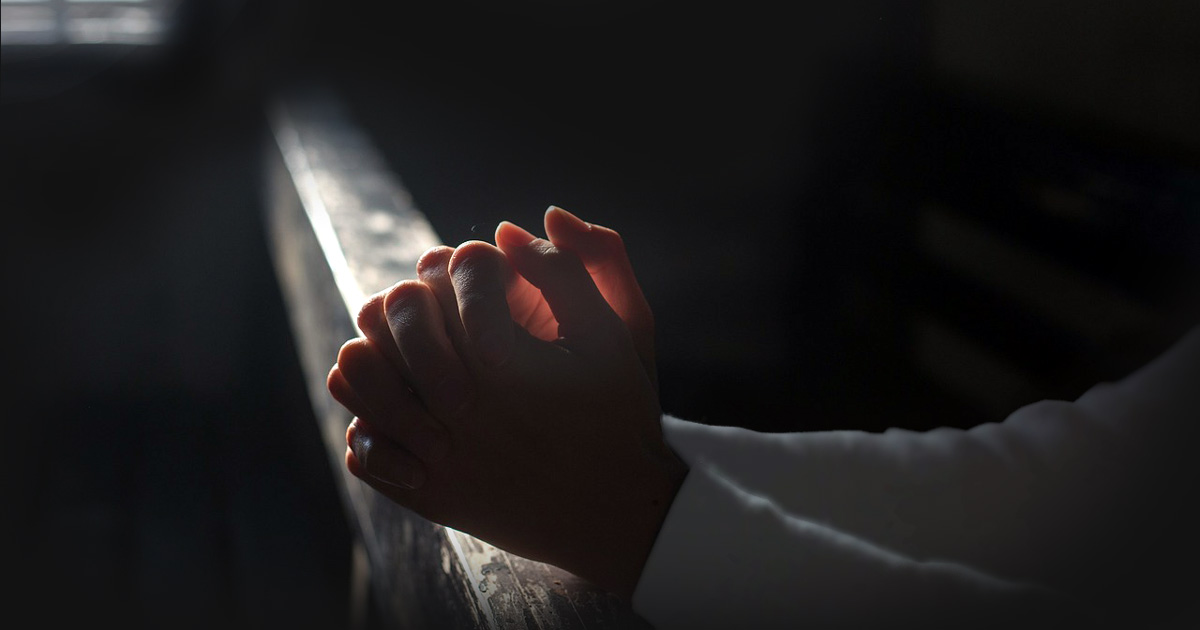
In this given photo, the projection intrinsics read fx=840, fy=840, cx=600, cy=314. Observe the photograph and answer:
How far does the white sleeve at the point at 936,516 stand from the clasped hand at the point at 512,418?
2 cm

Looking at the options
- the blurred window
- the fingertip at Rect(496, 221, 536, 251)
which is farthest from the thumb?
the blurred window

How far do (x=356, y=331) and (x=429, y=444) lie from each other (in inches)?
8.0

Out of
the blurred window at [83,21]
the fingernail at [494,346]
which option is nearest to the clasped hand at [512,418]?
the fingernail at [494,346]

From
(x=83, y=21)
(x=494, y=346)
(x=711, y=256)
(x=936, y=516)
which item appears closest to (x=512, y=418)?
(x=494, y=346)

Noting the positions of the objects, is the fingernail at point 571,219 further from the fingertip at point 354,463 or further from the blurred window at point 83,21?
the blurred window at point 83,21

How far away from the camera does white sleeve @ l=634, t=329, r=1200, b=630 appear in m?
0.23

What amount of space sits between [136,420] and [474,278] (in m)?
0.90

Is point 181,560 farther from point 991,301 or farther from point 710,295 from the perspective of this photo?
point 991,301

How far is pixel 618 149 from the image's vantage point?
80 cm

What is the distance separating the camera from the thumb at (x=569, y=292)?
0.94 feet

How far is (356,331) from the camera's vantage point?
1.51 ft

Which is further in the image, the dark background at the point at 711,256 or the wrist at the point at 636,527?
the dark background at the point at 711,256

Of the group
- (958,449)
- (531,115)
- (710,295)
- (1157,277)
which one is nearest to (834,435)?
(958,449)

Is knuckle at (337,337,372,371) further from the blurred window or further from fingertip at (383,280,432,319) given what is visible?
the blurred window
